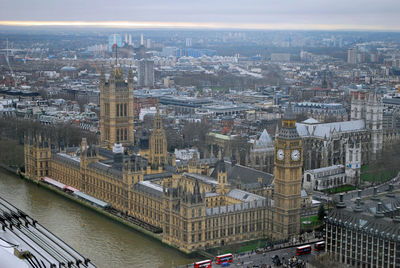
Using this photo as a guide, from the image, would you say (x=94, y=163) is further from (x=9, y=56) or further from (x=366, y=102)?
(x=9, y=56)

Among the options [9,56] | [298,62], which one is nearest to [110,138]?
[9,56]

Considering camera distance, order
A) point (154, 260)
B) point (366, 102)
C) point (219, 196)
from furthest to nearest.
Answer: point (366, 102)
point (219, 196)
point (154, 260)

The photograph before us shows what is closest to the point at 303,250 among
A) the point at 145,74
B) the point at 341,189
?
the point at 341,189

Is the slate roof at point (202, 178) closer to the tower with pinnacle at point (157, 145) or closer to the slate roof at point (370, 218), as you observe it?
the tower with pinnacle at point (157, 145)

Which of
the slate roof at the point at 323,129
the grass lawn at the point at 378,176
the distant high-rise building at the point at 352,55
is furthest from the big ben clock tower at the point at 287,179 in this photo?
the distant high-rise building at the point at 352,55

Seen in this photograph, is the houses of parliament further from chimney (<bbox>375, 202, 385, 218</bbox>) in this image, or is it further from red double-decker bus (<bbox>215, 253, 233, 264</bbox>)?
chimney (<bbox>375, 202, 385, 218</bbox>)
